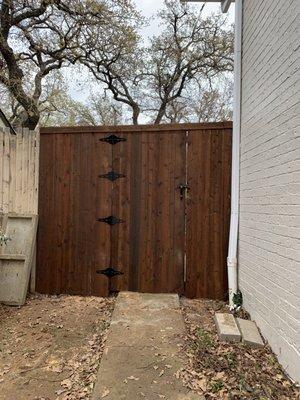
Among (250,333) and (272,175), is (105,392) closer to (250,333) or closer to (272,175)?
(250,333)

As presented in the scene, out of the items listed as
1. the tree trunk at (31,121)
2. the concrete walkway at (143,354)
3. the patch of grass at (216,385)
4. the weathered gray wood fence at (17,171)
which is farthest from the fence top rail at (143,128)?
the tree trunk at (31,121)

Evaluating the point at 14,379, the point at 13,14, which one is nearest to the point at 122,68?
the point at 13,14

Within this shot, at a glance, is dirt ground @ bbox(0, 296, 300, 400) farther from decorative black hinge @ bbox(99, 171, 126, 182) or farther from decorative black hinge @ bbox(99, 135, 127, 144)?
decorative black hinge @ bbox(99, 135, 127, 144)

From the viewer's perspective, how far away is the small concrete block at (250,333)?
2.78 meters

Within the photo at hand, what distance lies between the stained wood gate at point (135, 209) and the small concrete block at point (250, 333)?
0.75 m

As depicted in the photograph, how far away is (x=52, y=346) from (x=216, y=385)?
1.45 m

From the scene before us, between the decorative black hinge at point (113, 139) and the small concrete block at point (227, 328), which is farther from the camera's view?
the decorative black hinge at point (113, 139)

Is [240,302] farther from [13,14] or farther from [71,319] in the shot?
[13,14]

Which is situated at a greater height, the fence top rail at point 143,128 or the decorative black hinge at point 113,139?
the fence top rail at point 143,128

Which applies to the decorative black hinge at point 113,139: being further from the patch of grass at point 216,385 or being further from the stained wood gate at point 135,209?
the patch of grass at point 216,385

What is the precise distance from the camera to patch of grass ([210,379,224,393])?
2173 mm

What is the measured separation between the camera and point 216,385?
2.21 metres

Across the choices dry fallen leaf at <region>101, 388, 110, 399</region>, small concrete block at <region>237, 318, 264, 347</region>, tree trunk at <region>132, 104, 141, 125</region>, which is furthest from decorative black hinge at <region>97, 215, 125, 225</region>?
tree trunk at <region>132, 104, 141, 125</region>

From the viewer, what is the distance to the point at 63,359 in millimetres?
2656
